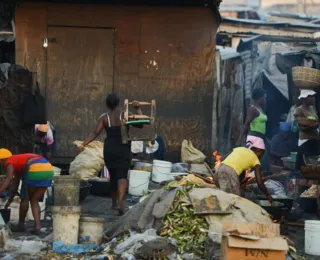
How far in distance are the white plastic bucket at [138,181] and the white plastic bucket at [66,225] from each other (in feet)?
14.1

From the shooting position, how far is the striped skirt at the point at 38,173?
1061 centimetres

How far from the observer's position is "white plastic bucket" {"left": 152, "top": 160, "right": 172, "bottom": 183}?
1495 centimetres

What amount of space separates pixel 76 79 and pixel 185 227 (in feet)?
24.1

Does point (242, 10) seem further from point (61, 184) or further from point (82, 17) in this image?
point (61, 184)

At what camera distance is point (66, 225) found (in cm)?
980

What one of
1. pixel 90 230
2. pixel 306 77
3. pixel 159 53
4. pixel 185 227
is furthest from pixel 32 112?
pixel 185 227

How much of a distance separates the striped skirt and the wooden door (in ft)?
18.6

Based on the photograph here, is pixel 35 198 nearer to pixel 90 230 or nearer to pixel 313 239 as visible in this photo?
pixel 90 230

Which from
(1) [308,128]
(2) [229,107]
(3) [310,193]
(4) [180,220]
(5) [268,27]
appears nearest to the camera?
(4) [180,220]

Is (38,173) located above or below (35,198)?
above

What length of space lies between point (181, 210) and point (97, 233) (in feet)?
3.67

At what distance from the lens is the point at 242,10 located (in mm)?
31125

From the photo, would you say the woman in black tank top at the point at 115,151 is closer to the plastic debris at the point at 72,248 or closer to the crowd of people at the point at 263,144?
the crowd of people at the point at 263,144

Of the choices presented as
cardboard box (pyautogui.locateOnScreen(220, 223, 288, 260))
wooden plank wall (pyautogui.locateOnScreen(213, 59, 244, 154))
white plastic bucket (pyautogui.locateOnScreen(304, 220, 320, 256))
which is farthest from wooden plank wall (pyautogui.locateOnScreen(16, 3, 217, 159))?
cardboard box (pyautogui.locateOnScreen(220, 223, 288, 260))
